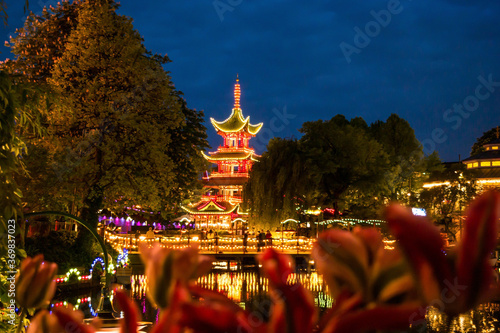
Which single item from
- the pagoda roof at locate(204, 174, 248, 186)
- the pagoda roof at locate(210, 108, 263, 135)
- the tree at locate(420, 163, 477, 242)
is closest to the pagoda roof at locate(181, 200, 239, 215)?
the pagoda roof at locate(204, 174, 248, 186)

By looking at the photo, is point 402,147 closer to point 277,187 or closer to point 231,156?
point 277,187

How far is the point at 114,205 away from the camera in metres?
20.1

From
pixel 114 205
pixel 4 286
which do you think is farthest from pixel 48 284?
pixel 114 205

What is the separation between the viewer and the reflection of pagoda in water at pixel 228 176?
53688 millimetres

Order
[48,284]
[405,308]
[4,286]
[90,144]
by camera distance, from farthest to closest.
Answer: [90,144] < [4,286] < [48,284] < [405,308]

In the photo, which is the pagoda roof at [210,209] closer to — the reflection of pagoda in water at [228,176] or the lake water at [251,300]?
the reflection of pagoda in water at [228,176]

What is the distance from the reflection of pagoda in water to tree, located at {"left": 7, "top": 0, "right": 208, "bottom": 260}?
1251 inches

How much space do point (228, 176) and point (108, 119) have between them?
145 feet

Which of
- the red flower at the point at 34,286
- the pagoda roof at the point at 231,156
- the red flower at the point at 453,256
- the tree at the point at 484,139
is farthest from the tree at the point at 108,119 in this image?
the tree at the point at 484,139

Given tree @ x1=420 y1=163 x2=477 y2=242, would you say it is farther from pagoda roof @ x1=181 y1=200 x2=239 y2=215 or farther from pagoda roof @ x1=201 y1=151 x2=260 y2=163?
pagoda roof @ x1=201 y1=151 x2=260 y2=163

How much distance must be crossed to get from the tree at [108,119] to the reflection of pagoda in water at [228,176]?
104 ft

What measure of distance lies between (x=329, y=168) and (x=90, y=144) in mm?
17336

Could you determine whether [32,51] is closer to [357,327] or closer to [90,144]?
[90,144]

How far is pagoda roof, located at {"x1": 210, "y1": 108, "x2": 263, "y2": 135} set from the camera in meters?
65.8
